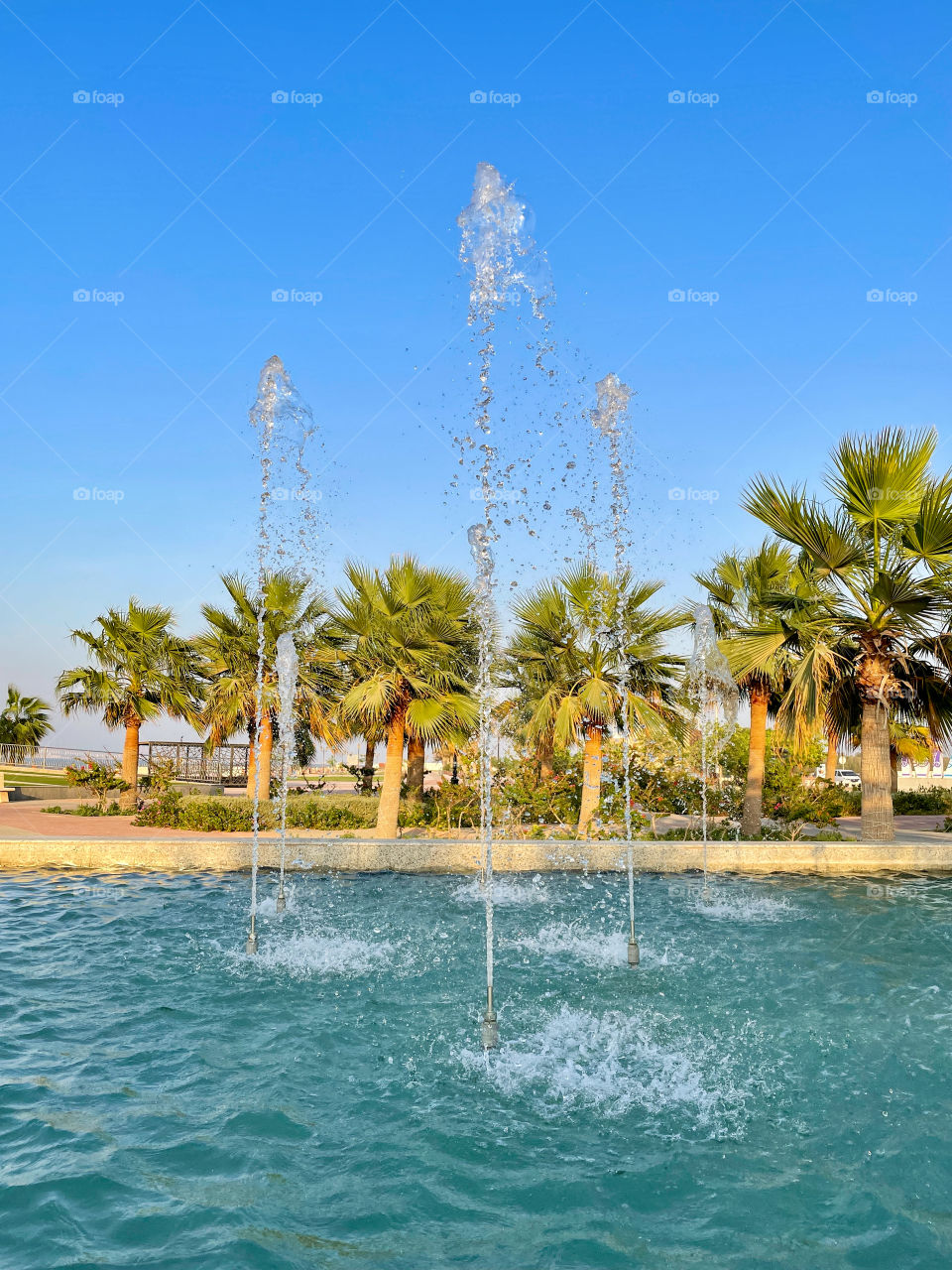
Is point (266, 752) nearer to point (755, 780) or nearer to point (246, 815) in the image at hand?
point (246, 815)

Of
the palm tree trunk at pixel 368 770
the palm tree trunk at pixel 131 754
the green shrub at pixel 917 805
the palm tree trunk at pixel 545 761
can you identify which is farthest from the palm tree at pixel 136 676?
the green shrub at pixel 917 805

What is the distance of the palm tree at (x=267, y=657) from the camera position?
1922cm

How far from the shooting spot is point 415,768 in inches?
779

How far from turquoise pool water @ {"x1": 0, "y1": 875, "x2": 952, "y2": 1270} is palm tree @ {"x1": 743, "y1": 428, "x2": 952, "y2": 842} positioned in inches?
249

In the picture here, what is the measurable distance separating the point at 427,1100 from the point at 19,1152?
2193mm

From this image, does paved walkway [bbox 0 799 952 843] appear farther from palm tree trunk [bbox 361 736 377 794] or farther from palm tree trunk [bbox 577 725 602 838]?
palm tree trunk [bbox 361 736 377 794]

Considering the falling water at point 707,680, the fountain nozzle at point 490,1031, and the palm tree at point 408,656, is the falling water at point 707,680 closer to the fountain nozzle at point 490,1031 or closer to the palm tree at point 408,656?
the palm tree at point 408,656

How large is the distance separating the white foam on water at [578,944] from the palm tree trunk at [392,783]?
6.53m

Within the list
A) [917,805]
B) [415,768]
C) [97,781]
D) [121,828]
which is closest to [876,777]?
[415,768]

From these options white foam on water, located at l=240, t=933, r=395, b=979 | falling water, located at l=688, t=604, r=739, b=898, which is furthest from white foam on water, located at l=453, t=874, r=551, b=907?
falling water, located at l=688, t=604, r=739, b=898

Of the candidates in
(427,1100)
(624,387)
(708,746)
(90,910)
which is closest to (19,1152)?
(427,1100)

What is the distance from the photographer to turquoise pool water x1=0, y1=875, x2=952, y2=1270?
394cm

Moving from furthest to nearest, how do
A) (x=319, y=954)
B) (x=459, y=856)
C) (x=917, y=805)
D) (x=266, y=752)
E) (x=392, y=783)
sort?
(x=917, y=805) < (x=266, y=752) < (x=392, y=783) < (x=459, y=856) < (x=319, y=954)

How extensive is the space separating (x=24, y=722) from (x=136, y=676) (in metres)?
20.5
